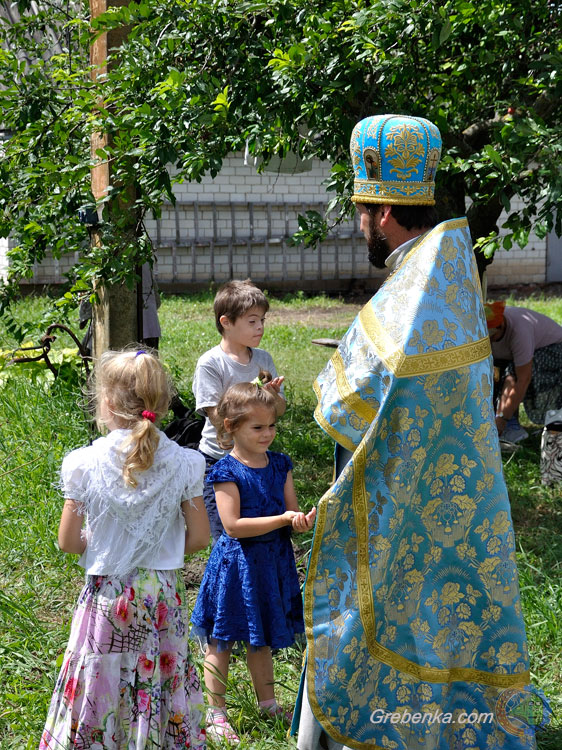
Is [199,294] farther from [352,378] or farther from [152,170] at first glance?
[352,378]

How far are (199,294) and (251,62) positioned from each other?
429 inches

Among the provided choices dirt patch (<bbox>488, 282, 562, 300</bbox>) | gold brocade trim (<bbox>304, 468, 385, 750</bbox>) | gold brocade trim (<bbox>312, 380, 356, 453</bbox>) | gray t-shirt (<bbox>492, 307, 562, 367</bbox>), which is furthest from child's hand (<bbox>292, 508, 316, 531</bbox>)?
dirt patch (<bbox>488, 282, 562, 300</bbox>)

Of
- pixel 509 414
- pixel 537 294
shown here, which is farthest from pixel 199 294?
pixel 509 414

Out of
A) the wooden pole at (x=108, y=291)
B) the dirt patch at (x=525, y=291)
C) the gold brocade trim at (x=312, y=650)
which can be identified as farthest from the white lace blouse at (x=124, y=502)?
the dirt patch at (x=525, y=291)

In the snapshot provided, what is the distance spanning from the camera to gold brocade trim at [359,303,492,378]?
259 centimetres

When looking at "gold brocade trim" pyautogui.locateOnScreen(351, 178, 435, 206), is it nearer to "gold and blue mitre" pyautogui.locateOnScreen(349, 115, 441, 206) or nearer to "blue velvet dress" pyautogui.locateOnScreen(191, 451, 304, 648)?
"gold and blue mitre" pyautogui.locateOnScreen(349, 115, 441, 206)

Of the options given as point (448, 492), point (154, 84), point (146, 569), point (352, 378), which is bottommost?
point (146, 569)

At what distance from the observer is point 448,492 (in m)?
2.66

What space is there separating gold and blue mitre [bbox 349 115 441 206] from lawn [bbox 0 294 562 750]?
5.14ft

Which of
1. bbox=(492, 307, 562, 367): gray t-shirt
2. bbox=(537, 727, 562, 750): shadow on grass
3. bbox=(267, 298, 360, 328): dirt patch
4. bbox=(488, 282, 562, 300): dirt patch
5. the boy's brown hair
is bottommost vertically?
bbox=(488, 282, 562, 300): dirt patch

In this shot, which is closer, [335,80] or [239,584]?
[239,584]

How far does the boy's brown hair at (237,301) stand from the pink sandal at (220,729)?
5.17ft

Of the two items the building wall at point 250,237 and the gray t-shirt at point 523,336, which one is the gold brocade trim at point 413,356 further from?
the building wall at point 250,237

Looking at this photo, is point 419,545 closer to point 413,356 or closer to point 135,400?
point 413,356
